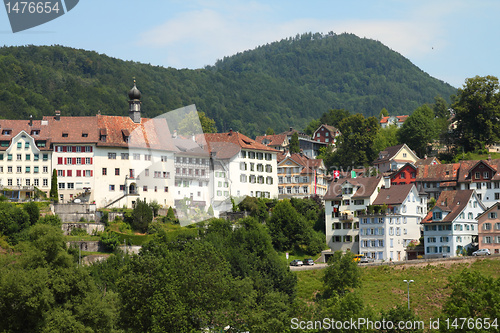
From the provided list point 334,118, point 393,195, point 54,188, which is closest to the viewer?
point 54,188

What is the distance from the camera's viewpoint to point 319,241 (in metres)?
102

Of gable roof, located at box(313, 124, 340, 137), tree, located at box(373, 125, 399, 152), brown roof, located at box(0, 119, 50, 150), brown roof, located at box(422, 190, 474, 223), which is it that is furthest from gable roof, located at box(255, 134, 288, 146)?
brown roof, located at box(0, 119, 50, 150)

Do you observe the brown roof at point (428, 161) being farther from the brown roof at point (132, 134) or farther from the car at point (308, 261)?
the brown roof at point (132, 134)

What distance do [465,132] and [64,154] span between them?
61.3 metres

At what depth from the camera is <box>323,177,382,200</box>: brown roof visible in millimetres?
105869

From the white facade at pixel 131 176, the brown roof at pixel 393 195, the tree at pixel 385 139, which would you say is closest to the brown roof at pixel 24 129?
the white facade at pixel 131 176

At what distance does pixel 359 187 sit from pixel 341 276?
24.3m

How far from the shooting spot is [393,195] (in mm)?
103500

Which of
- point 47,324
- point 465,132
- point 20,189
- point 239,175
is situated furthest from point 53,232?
point 465,132

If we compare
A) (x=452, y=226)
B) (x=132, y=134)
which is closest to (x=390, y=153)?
(x=452, y=226)

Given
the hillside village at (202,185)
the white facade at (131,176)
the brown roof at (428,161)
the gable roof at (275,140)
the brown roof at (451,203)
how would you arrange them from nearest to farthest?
the brown roof at (451,203) → the hillside village at (202,185) → the white facade at (131,176) → the brown roof at (428,161) → the gable roof at (275,140)

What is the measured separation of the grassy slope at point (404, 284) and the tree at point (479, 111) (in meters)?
39.3

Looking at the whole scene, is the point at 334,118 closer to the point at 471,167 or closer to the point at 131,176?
the point at 471,167

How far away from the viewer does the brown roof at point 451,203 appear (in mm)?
98812
